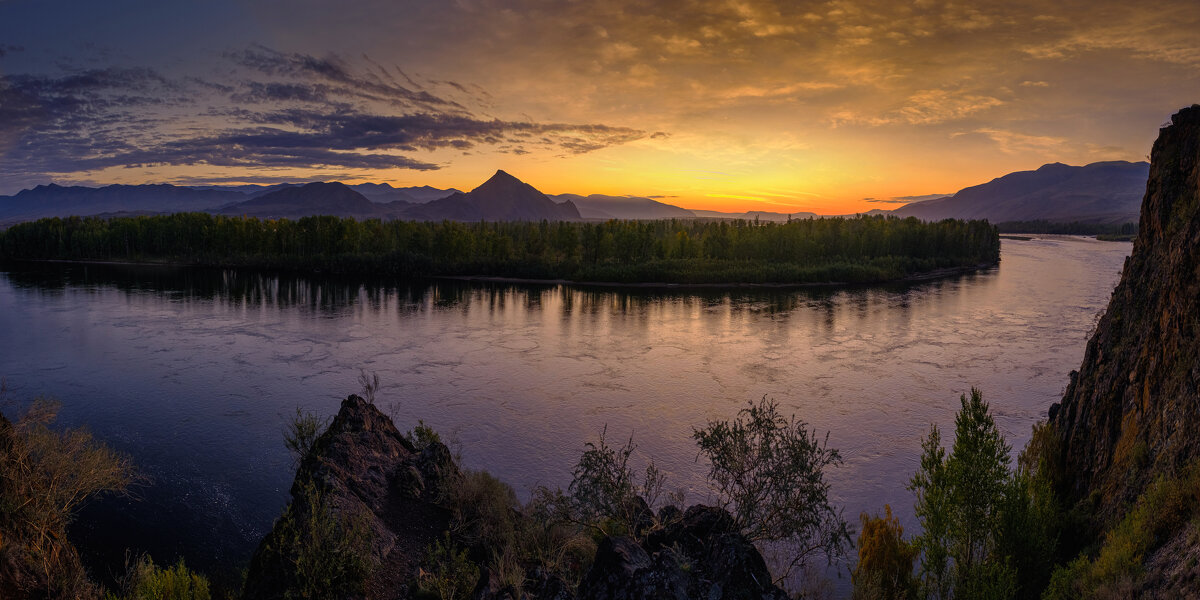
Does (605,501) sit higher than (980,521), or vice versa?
(980,521)

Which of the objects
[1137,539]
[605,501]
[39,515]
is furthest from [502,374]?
[1137,539]

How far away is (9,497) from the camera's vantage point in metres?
11.4

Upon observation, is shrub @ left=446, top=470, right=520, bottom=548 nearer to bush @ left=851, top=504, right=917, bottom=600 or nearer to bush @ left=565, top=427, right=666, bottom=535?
bush @ left=565, top=427, right=666, bottom=535

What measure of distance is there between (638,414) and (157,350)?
95.7 feet

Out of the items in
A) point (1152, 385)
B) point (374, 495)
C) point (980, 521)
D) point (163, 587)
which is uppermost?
point (1152, 385)

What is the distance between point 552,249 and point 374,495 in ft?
283

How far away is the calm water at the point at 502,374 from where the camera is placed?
18.7 m

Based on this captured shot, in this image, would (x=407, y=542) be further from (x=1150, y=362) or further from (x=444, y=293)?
(x=444, y=293)

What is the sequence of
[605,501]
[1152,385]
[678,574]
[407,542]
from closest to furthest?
1. [678,574]
2. [1152,385]
3. [605,501]
4. [407,542]

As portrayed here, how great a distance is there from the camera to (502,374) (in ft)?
103

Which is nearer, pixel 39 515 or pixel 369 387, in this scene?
pixel 39 515

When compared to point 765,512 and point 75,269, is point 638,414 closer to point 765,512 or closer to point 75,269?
point 765,512

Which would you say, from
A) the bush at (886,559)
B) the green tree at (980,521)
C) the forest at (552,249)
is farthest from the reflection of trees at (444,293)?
the green tree at (980,521)

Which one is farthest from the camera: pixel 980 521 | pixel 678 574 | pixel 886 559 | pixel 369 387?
pixel 369 387
